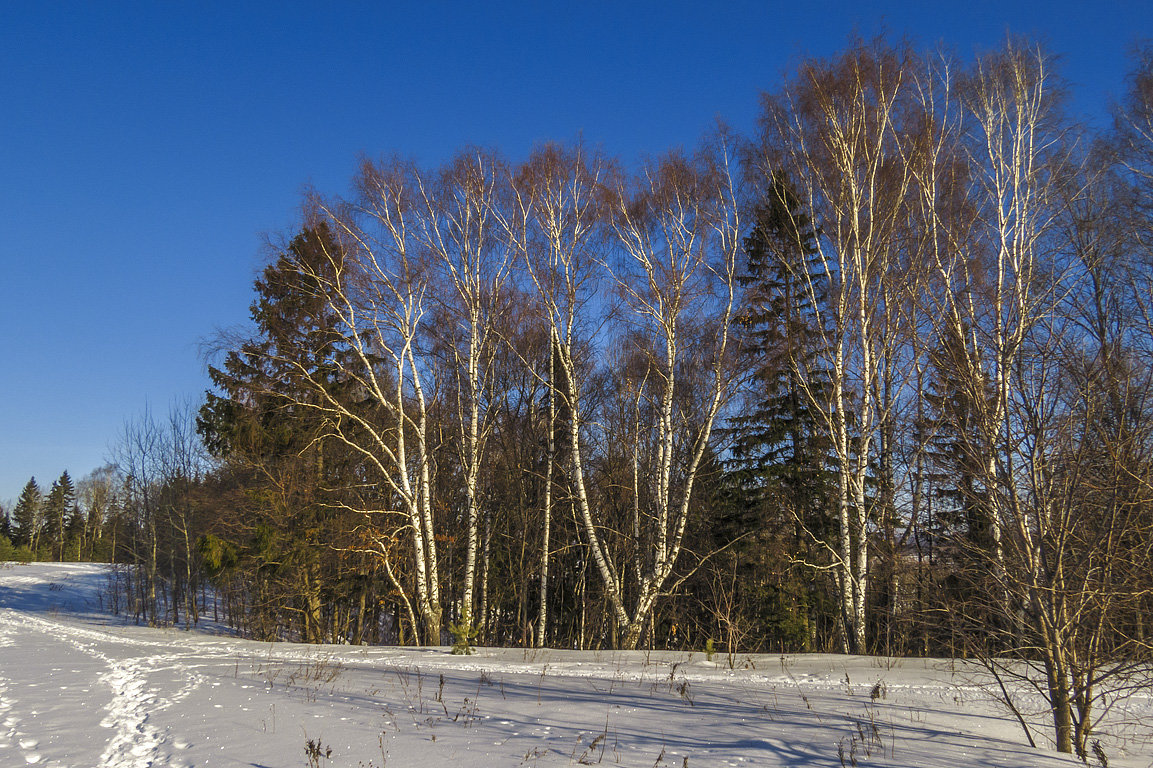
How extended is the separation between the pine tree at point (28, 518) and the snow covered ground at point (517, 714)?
225ft

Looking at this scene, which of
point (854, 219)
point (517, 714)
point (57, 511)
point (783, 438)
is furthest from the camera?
point (57, 511)

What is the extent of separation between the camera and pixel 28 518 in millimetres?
67375

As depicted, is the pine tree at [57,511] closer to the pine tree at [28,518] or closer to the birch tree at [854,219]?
the pine tree at [28,518]

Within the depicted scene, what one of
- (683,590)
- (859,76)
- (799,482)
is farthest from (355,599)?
(859,76)

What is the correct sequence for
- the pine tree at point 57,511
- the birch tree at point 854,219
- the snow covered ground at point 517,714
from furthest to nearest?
the pine tree at point 57,511, the birch tree at point 854,219, the snow covered ground at point 517,714

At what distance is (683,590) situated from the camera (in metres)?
21.3

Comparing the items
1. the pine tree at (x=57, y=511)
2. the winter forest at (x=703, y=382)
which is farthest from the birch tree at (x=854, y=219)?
the pine tree at (x=57, y=511)

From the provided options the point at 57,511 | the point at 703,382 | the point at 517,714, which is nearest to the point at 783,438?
the point at 703,382

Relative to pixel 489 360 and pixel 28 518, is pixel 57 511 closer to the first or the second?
pixel 28 518

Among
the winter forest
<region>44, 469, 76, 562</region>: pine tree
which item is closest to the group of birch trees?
the winter forest

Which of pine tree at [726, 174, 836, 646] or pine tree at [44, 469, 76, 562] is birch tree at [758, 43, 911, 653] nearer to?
pine tree at [726, 174, 836, 646]

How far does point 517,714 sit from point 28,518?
79214 mm

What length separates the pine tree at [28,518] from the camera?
219 feet

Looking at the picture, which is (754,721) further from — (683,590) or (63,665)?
(683,590)
